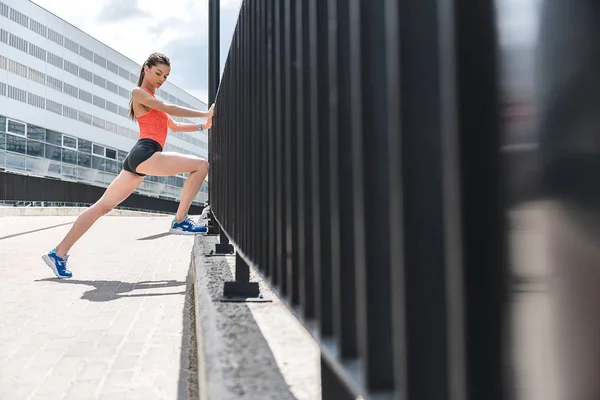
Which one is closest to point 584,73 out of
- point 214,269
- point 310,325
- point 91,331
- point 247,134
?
point 310,325

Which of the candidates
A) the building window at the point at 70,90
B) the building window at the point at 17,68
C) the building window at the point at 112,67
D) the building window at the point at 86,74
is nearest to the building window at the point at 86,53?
the building window at the point at 86,74

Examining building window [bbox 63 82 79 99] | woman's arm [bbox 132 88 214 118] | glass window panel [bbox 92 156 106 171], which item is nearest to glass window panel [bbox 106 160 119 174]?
glass window panel [bbox 92 156 106 171]

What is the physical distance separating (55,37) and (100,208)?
3228cm

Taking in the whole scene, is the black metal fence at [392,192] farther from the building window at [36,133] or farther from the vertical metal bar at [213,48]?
the building window at [36,133]

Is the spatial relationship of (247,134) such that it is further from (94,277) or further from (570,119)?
(94,277)

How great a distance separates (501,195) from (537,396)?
0.23 m

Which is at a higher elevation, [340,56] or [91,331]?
[340,56]

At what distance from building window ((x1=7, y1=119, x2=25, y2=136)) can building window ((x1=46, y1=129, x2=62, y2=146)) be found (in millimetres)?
2395

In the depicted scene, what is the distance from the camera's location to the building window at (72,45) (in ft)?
113

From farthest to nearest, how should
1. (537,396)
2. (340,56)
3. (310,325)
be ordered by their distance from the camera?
(310,325) < (340,56) < (537,396)

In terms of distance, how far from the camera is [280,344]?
2.33m

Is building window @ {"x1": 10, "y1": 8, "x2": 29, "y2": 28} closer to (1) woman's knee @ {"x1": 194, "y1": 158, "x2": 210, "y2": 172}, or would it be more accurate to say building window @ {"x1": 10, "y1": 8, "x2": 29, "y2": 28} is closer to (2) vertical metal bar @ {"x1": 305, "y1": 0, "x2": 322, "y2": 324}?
(1) woman's knee @ {"x1": 194, "y1": 158, "x2": 210, "y2": 172}

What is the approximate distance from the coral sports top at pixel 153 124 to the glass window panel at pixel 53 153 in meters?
24.4

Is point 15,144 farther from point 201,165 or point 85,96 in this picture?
point 201,165
